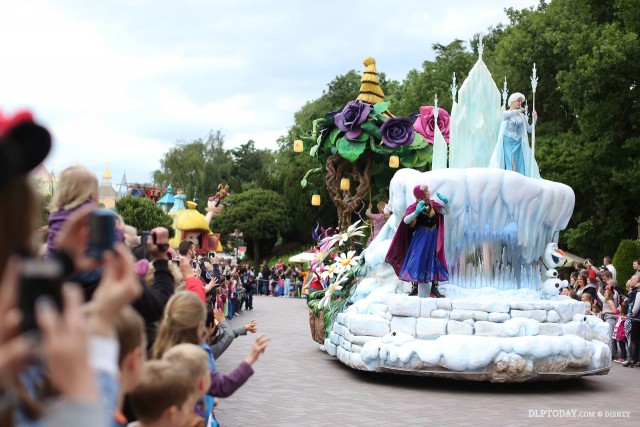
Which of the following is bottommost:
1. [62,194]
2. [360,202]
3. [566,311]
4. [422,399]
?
[422,399]

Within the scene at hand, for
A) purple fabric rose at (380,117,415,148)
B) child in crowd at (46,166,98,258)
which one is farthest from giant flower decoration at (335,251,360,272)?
child in crowd at (46,166,98,258)

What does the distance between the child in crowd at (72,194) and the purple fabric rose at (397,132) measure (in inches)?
567

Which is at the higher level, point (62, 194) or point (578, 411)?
point (62, 194)

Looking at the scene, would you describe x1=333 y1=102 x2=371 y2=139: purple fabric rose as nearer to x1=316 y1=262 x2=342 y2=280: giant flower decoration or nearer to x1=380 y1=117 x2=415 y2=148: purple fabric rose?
x1=380 y1=117 x2=415 y2=148: purple fabric rose

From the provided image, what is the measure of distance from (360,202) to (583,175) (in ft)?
35.6

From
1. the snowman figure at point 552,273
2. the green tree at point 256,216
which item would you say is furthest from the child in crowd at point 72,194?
the green tree at point 256,216

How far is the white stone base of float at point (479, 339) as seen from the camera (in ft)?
34.2

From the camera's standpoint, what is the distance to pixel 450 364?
10367 millimetres

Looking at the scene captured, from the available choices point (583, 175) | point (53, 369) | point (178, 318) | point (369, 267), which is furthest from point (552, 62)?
point (53, 369)

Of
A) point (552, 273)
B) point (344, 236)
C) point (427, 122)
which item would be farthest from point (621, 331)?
point (427, 122)

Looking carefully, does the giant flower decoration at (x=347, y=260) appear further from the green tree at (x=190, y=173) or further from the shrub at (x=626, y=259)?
the green tree at (x=190, y=173)

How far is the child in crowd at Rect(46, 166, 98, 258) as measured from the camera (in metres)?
3.32

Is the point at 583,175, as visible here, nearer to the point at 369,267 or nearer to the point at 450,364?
the point at 369,267

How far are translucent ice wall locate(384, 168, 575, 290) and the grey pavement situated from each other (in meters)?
1.69
